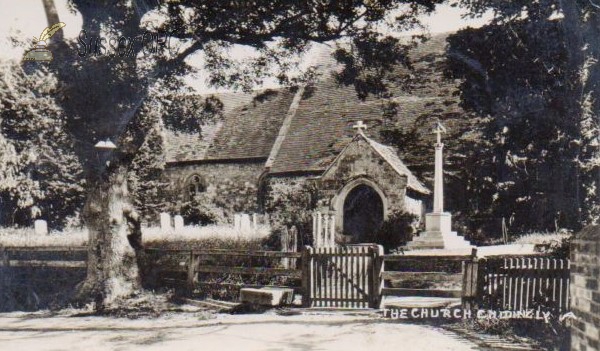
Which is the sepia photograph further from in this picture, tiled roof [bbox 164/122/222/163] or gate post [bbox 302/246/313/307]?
tiled roof [bbox 164/122/222/163]

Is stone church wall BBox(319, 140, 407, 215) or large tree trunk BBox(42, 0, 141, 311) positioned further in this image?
stone church wall BBox(319, 140, 407, 215)

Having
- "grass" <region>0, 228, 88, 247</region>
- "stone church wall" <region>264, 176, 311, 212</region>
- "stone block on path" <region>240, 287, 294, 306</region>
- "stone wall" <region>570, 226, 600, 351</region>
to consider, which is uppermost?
"stone church wall" <region>264, 176, 311, 212</region>

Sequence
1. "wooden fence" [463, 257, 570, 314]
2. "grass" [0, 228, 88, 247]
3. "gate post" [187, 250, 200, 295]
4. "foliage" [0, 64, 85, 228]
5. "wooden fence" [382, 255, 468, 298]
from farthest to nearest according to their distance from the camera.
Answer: "grass" [0, 228, 88, 247] < "gate post" [187, 250, 200, 295] < "foliage" [0, 64, 85, 228] < "wooden fence" [382, 255, 468, 298] < "wooden fence" [463, 257, 570, 314]

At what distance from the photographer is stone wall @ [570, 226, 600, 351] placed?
13.3 ft

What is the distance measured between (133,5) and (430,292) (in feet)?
23.9

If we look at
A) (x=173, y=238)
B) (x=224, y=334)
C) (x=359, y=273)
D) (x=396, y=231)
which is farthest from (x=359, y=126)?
(x=224, y=334)

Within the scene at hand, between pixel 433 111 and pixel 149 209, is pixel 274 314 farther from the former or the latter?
pixel 149 209

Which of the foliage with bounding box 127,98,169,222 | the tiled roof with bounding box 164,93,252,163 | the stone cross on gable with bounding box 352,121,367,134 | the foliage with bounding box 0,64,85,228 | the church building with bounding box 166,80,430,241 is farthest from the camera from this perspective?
the tiled roof with bounding box 164,93,252,163

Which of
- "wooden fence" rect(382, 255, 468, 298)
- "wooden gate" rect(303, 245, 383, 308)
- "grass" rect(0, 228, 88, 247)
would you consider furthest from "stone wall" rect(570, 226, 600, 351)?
"grass" rect(0, 228, 88, 247)

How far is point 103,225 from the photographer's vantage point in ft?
35.4

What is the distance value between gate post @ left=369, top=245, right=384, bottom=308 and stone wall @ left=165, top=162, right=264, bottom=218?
1419cm

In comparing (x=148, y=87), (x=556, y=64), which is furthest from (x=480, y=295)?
(x=148, y=87)

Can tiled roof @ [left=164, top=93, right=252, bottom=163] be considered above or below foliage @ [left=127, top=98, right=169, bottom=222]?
above

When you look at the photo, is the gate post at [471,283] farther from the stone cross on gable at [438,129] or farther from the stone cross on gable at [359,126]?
the stone cross on gable at [359,126]
